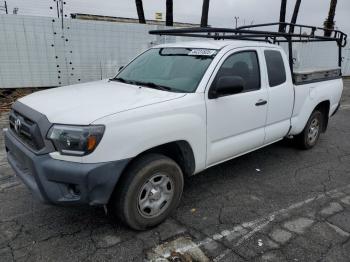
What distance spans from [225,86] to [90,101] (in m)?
1.41

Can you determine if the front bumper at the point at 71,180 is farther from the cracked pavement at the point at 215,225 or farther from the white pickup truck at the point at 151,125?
the cracked pavement at the point at 215,225

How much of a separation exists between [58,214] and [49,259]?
2.46ft

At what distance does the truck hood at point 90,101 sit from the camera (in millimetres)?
2768

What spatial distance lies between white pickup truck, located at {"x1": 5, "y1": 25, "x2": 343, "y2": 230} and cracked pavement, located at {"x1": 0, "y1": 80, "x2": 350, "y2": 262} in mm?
321

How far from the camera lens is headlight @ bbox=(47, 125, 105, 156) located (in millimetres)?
2637

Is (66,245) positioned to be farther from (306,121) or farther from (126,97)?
(306,121)

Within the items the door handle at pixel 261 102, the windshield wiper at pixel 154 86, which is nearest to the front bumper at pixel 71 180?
the windshield wiper at pixel 154 86

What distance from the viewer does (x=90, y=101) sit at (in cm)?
307

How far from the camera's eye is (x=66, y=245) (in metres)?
3.00

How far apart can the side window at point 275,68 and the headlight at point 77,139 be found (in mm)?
2699

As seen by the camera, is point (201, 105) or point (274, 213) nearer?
point (201, 105)

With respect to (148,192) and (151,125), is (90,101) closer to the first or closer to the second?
(151,125)

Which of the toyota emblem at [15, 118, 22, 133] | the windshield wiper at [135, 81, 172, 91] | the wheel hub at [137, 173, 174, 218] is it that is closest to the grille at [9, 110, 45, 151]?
the toyota emblem at [15, 118, 22, 133]

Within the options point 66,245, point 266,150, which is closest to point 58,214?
point 66,245
